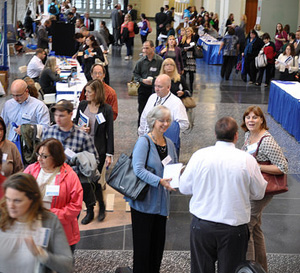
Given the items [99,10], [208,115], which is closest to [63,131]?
[208,115]

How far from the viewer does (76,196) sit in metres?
3.96

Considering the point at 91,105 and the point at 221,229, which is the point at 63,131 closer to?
the point at 91,105

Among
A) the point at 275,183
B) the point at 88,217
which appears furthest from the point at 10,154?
the point at 275,183

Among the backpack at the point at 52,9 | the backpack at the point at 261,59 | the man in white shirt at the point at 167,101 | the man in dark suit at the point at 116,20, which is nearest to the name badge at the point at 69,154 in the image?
the man in white shirt at the point at 167,101

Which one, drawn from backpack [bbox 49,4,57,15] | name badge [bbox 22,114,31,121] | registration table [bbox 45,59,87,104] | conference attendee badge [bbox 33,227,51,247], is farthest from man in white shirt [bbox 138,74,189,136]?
backpack [bbox 49,4,57,15]

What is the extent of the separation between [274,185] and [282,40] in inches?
574

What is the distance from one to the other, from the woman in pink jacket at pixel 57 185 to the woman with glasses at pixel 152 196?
0.57m

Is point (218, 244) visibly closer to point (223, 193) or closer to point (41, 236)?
point (223, 193)

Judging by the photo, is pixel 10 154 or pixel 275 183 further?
pixel 10 154

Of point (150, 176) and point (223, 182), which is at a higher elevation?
point (223, 182)

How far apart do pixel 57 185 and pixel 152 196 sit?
0.80m

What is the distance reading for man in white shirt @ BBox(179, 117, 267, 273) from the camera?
12.2 ft

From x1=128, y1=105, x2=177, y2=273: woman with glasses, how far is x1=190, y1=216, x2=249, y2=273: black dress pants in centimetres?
50

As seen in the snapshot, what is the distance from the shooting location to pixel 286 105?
1025cm
